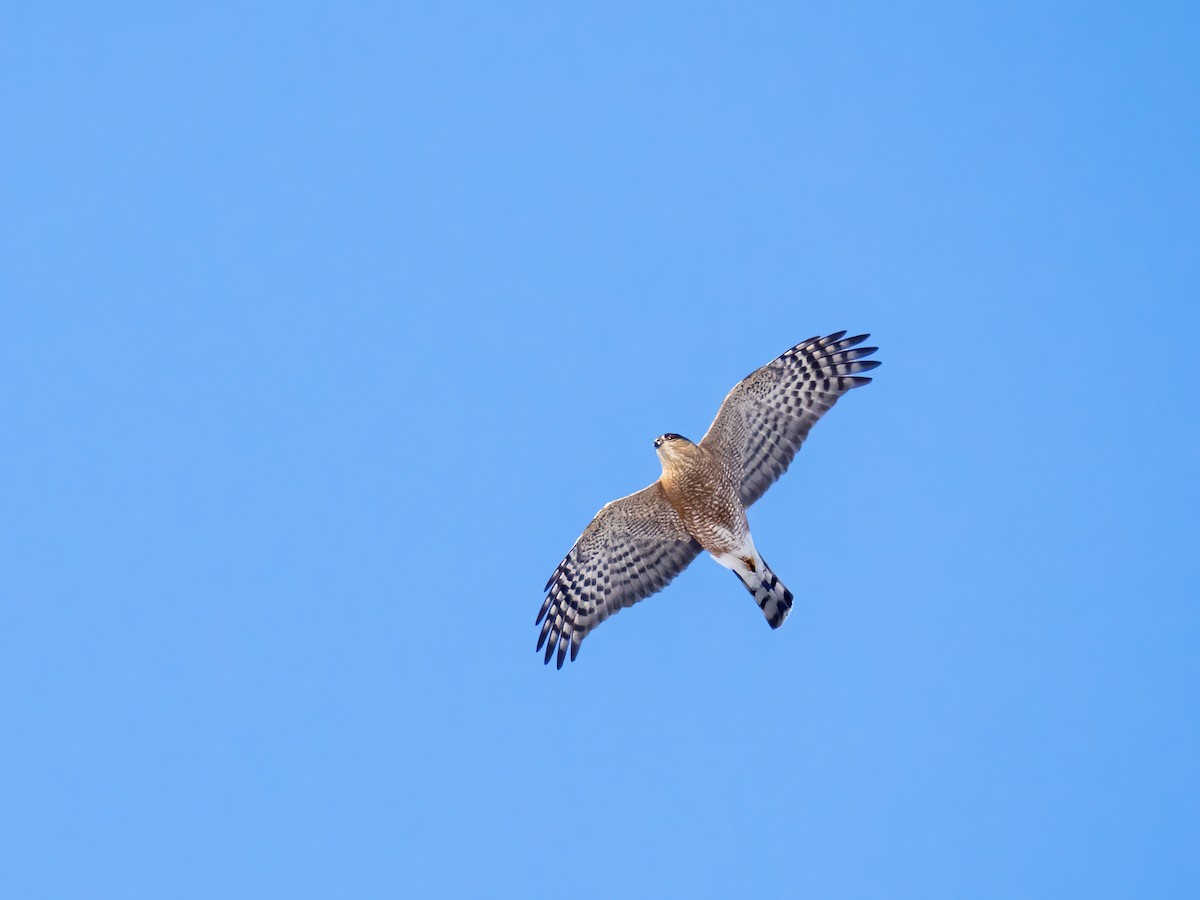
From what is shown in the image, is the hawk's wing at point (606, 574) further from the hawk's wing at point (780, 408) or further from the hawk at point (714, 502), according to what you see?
the hawk's wing at point (780, 408)

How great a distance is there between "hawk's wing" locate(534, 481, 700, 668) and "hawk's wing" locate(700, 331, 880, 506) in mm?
986

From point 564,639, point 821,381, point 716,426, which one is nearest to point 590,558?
point 564,639

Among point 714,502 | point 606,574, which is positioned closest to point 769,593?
point 714,502

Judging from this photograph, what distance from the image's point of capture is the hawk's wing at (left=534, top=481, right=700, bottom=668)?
15.5m

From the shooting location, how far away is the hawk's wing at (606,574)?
15.5 m

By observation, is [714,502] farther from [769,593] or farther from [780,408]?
[769,593]

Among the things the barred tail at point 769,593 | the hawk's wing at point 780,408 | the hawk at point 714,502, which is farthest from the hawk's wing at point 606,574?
the hawk's wing at point 780,408

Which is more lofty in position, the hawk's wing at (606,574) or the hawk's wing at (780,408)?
the hawk's wing at (780,408)

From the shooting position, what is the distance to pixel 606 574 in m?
15.6

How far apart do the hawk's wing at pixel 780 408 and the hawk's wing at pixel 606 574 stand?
99 centimetres

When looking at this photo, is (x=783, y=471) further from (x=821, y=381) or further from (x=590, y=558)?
(x=590, y=558)

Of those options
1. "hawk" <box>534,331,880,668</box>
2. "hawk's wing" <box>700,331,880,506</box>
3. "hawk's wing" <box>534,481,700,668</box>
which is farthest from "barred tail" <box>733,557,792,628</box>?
"hawk's wing" <box>700,331,880,506</box>

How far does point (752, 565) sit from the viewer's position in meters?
15.5

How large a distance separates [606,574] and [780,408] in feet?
8.10
